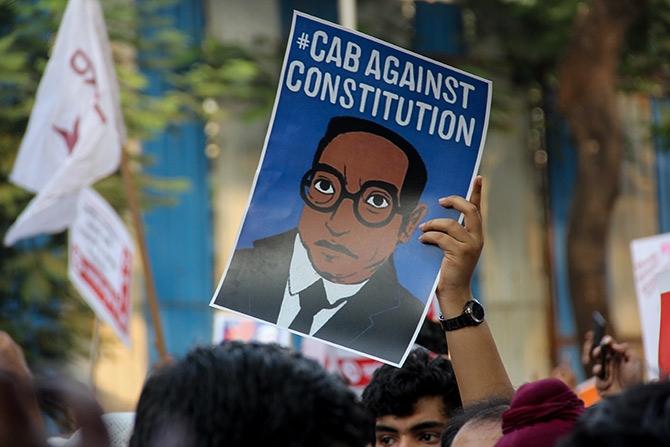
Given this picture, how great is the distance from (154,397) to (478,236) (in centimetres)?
153

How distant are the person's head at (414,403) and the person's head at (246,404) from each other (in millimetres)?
2252

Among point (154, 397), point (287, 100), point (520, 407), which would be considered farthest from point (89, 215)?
point (154, 397)

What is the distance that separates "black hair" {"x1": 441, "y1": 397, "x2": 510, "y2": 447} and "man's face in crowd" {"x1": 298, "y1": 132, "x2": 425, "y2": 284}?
1.36ft

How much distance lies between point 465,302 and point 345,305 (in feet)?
0.96

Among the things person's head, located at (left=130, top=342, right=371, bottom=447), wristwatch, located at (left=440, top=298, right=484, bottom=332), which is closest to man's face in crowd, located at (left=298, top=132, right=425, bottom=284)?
wristwatch, located at (left=440, top=298, right=484, bottom=332)

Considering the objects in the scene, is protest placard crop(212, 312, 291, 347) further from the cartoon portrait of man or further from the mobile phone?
the cartoon portrait of man

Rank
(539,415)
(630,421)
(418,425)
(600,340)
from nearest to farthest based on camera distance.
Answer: (630,421) < (539,415) < (418,425) < (600,340)

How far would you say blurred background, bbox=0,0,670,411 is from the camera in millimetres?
12578

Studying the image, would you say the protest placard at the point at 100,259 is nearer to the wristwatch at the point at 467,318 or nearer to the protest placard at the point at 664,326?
the protest placard at the point at 664,326

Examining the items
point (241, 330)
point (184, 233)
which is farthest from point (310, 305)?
point (184, 233)

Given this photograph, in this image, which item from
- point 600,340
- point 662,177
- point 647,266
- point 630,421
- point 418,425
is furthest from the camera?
point 662,177

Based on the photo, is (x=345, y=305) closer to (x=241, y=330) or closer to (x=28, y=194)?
(x=241, y=330)

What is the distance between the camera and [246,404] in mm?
2104

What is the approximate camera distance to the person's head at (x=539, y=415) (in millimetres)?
2871
